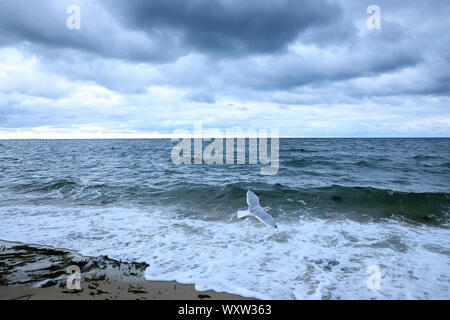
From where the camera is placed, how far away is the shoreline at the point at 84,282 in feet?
14.2

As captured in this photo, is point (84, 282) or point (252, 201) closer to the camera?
point (84, 282)

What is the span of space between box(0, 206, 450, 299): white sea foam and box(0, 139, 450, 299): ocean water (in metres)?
0.03

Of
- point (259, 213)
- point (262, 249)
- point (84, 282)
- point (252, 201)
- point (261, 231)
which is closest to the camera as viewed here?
point (84, 282)

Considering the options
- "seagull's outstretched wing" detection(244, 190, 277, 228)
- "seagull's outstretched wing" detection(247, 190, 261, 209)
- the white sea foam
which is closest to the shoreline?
the white sea foam

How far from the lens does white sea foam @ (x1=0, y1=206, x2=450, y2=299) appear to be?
16.2ft

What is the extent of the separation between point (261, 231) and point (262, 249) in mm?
1425

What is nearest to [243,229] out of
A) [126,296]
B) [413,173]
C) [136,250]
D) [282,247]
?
[282,247]

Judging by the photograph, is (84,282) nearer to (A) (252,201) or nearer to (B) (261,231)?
(B) (261,231)

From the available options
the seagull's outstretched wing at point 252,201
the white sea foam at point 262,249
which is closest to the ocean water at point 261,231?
the white sea foam at point 262,249

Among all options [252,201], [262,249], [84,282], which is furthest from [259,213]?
[84,282]

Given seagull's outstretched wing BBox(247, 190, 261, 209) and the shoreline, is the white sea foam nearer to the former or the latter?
the shoreline

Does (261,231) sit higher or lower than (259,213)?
lower

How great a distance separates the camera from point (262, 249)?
661 centimetres

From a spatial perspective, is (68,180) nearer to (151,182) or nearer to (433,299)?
(151,182)
